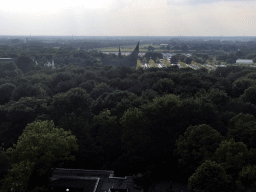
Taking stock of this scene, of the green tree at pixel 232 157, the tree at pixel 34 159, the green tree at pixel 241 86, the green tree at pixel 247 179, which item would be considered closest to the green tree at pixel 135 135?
the tree at pixel 34 159

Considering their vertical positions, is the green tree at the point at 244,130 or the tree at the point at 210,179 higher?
the green tree at the point at 244,130

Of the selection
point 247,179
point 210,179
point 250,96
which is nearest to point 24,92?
point 210,179

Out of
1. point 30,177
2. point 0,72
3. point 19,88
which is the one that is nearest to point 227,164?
point 30,177

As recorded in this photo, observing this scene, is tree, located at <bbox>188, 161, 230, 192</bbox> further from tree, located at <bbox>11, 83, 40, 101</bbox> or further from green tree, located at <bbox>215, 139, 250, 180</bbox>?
tree, located at <bbox>11, 83, 40, 101</bbox>

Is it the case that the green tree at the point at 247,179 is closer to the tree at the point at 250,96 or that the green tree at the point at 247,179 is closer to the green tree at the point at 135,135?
the green tree at the point at 135,135

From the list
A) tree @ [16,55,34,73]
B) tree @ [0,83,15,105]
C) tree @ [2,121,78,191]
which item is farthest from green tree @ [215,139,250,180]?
tree @ [16,55,34,73]
